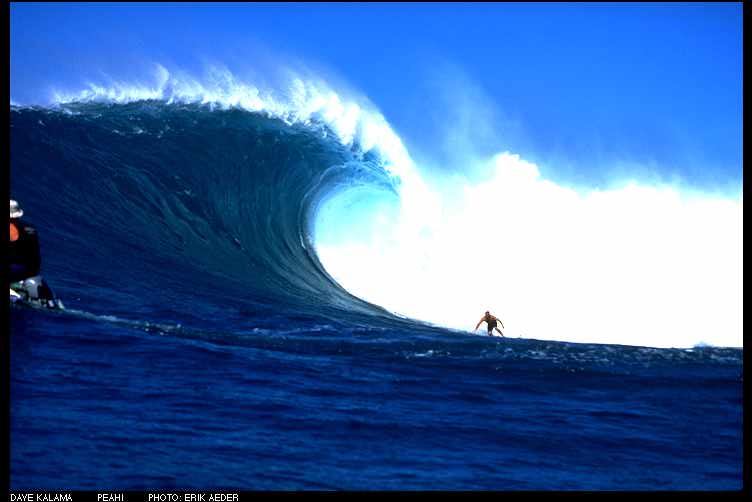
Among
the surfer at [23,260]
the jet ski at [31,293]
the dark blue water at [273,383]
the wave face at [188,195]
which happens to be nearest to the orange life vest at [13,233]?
the surfer at [23,260]

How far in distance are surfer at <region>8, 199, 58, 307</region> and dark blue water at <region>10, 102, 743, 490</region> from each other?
295 mm

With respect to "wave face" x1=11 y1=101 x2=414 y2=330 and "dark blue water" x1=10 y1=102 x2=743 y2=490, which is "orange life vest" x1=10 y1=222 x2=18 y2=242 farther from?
"wave face" x1=11 y1=101 x2=414 y2=330

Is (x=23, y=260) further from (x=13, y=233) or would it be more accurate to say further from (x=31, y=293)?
(x=31, y=293)

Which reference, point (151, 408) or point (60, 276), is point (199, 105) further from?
point (151, 408)

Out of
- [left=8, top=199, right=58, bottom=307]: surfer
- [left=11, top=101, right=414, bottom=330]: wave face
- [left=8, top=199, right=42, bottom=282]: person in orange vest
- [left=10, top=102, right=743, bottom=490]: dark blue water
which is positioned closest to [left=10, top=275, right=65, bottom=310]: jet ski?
[left=8, top=199, right=58, bottom=307]: surfer

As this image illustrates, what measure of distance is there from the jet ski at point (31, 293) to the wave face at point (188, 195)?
5.62ft

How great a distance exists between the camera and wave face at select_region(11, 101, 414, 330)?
1490cm

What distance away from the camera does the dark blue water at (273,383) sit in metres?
7.16

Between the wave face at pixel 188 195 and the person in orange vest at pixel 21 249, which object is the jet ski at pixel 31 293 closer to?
the person in orange vest at pixel 21 249

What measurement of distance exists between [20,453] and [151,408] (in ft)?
5.11

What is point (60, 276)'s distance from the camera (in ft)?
43.2

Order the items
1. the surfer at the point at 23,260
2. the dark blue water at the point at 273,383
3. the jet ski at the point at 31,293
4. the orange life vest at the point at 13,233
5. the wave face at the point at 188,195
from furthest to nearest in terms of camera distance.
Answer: the wave face at the point at 188,195 → the jet ski at the point at 31,293 → the surfer at the point at 23,260 → the orange life vest at the point at 13,233 → the dark blue water at the point at 273,383
